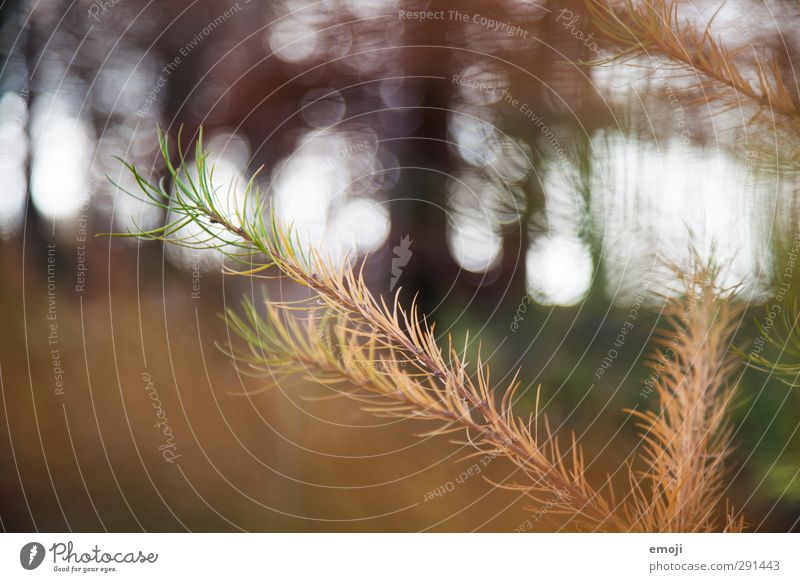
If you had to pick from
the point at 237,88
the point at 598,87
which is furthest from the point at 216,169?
the point at 598,87

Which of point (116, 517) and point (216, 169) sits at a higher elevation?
point (216, 169)

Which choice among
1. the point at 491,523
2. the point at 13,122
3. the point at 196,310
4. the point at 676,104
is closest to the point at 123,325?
the point at 196,310

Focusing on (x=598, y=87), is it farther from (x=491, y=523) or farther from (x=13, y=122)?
(x=13, y=122)

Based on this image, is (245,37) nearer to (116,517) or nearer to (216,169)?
(216,169)

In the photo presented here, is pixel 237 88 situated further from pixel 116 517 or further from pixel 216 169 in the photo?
pixel 116 517
